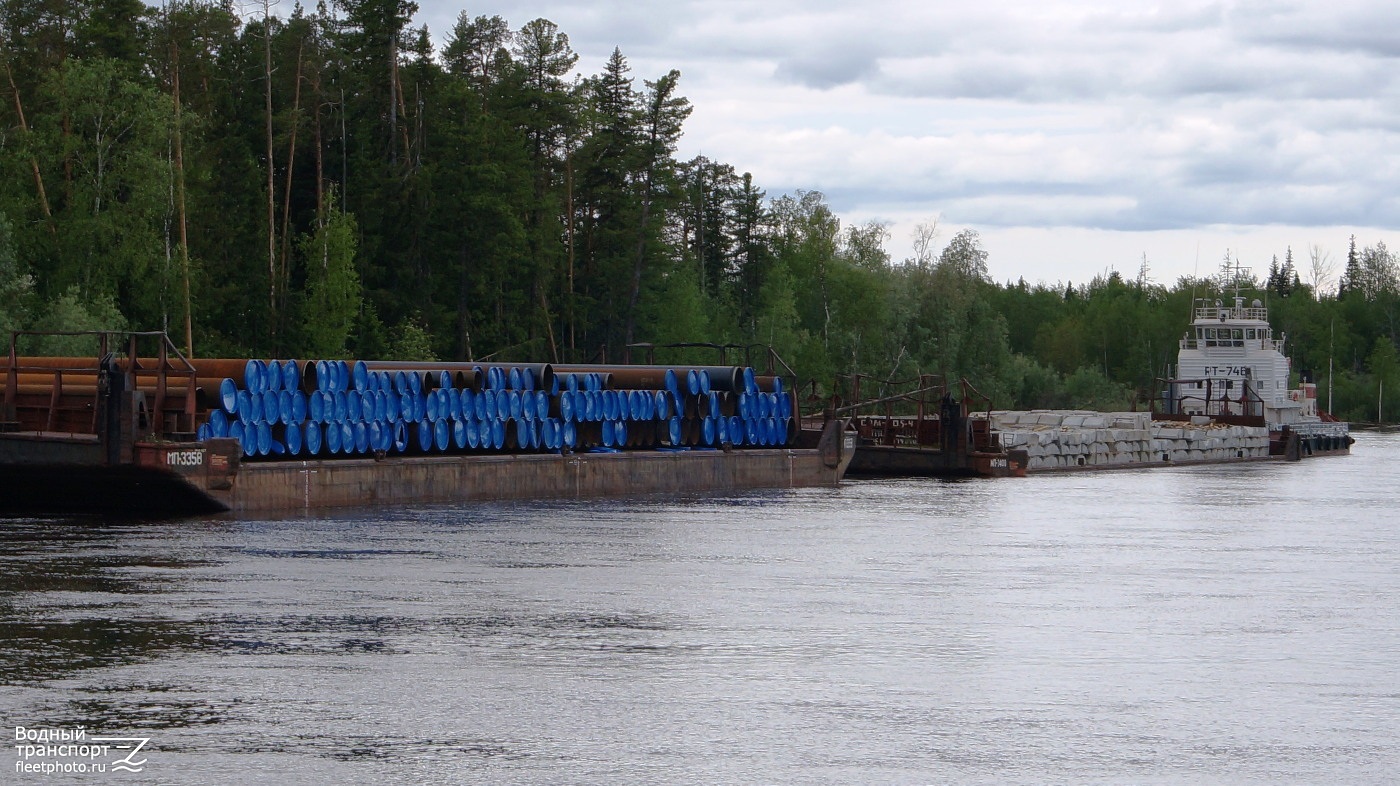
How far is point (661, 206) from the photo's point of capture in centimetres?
9238

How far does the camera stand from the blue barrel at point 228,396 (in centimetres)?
3548

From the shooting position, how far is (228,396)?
3559 centimetres

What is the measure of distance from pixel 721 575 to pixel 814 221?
4492 inches

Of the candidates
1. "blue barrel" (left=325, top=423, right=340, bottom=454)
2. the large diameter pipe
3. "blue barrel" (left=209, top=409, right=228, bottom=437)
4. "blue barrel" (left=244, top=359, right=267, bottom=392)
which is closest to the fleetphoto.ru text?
"blue barrel" (left=209, top=409, right=228, bottom=437)

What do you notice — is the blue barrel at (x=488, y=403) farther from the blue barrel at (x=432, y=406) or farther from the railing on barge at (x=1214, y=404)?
the railing on barge at (x=1214, y=404)

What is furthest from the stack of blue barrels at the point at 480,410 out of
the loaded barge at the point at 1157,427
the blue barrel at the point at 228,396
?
the loaded barge at the point at 1157,427

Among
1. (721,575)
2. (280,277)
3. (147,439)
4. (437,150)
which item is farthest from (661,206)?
(721,575)

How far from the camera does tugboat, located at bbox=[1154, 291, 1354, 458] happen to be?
85.7 meters

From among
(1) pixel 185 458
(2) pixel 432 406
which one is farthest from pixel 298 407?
(1) pixel 185 458

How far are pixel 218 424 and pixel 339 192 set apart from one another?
51.0 meters

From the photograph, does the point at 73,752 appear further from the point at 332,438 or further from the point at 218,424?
the point at 332,438

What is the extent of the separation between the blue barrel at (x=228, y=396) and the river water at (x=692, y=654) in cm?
353

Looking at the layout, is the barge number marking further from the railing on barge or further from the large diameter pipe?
the railing on barge

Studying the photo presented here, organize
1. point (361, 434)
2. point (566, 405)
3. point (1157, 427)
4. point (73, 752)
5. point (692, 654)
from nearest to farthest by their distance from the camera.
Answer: point (73, 752) < point (692, 654) < point (361, 434) < point (566, 405) < point (1157, 427)
